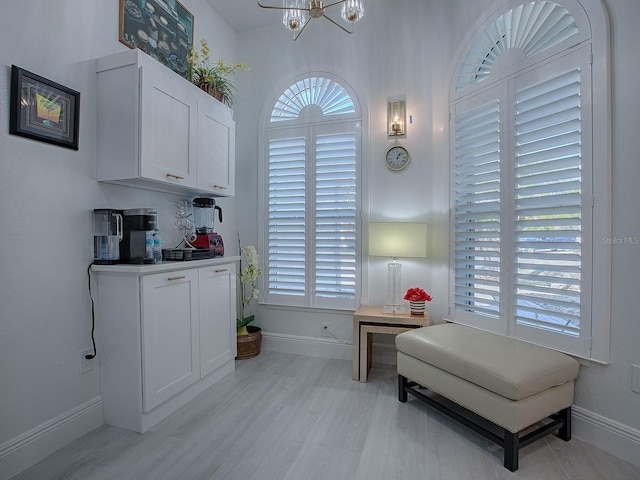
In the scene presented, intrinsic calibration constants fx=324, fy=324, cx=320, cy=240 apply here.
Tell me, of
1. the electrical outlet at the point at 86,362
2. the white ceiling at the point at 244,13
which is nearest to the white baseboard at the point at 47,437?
the electrical outlet at the point at 86,362

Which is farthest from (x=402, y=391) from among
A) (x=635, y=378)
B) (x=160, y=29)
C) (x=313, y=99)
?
(x=160, y=29)

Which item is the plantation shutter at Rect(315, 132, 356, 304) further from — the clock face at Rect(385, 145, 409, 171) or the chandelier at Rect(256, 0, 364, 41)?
the chandelier at Rect(256, 0, 364, 41)

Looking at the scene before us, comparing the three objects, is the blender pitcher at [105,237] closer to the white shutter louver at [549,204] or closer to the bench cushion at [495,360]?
the bench cushion at [495,360]

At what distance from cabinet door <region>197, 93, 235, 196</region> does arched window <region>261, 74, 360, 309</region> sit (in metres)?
0.54

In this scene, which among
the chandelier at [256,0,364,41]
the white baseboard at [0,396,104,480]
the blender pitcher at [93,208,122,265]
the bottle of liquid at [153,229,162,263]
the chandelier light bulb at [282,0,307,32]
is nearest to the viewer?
the white baseboard at [0,396,104,480]

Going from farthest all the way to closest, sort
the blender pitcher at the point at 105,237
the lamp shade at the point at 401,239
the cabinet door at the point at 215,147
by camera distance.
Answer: the lamp shade at the point at 401,239 < the cabinet door at the point at 215,147 < the blender pitcher at the point at 105,237

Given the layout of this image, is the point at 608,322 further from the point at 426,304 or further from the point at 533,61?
the point at 533,61

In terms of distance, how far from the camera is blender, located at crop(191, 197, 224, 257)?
260 cm

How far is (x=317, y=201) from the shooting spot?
124 inches

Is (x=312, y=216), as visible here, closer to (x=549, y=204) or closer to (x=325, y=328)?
(x=325, y=328)

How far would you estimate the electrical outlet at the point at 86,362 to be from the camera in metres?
1.93

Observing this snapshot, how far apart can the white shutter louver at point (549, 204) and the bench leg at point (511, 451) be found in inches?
28.9

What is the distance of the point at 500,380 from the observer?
5.44 ft

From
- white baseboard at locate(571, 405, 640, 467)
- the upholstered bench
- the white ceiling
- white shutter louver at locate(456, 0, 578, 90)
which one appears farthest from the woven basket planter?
the white ceiling
